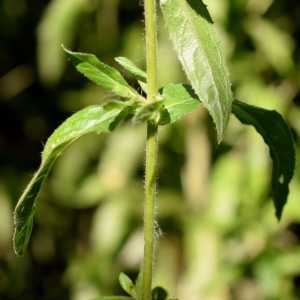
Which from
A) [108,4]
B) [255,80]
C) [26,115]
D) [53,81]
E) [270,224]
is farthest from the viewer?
[26,115]

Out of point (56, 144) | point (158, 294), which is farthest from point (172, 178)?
point (56, 144)

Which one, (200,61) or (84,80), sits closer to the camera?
(200,61)

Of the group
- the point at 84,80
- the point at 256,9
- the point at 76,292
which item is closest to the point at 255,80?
the point at 256,9

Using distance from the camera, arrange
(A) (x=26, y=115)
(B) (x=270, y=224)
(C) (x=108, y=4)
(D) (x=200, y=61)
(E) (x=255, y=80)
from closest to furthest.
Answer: (D) (x=200, y=61) → (B) (x=270, y=224) → (E) (x=255, y=80) → (C) (x=108, y=4) → (A) (x=26, y=115)

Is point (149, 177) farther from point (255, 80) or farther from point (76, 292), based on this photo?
point (76, 292)

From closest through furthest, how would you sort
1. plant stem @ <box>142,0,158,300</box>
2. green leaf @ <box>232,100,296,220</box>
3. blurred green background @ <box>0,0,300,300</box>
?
plant stem @ <box>142,0,158,300</box> < green leaf @ <box>232,100,296,220</box> < blurred green background @ <box>0,0,300,300</box>

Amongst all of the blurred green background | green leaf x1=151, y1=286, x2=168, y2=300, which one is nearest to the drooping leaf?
green leaf x1=151, y1=286, x2=168, y2=300

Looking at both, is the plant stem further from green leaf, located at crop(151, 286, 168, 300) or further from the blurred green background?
the blurred green background
